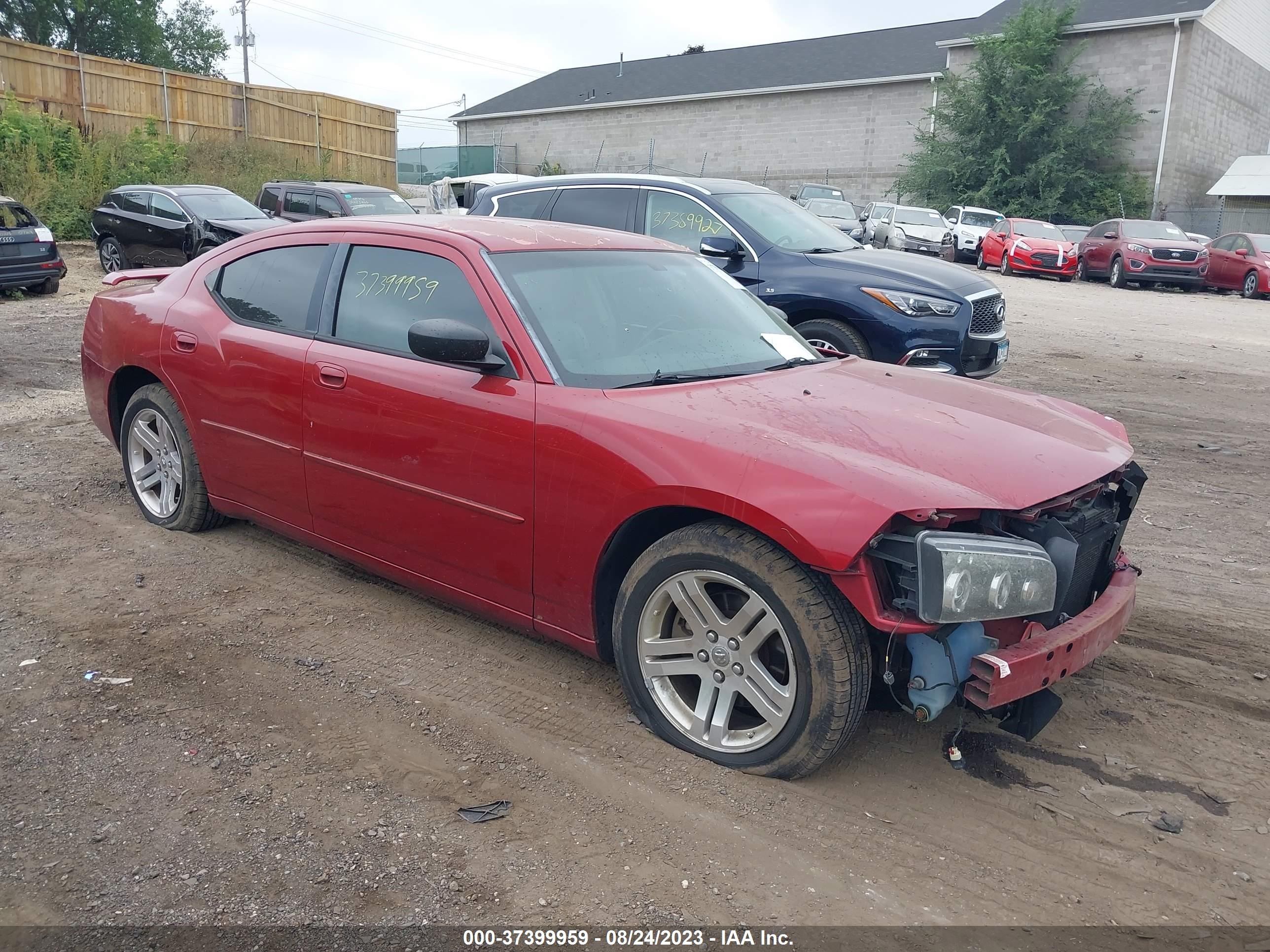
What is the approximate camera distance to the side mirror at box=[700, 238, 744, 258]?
845cm

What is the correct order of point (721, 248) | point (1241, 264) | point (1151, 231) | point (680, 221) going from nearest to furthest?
1. point (721, 248)
2. point (680, 221)
3. point (1241, 264)
4. point (1151, 231)

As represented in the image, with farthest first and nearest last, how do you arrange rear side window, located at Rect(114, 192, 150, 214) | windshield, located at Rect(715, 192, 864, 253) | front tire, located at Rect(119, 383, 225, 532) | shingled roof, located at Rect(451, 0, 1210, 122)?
shingled roof, located at Rect(451, 0, 1210, 122)
rear side window, located at Rect(114, 192, 150, 214)
windshield, located at Rect(715, 192, 864, 253)
front tire, located at Rect(119, 383, 225, 532)

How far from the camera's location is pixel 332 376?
422 cm

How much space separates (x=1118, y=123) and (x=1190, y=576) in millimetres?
33348

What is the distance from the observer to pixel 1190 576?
5.11 meters

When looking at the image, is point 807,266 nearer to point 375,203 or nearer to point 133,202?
point 375,203

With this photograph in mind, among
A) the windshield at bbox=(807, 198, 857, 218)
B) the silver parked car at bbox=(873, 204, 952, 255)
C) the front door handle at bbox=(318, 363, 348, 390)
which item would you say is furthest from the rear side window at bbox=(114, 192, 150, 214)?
the silver parked car at bbox=(873, 204, 952, 255)

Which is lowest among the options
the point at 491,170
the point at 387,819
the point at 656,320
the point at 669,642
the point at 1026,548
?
the point at 387,819

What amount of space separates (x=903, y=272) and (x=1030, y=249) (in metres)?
18.1

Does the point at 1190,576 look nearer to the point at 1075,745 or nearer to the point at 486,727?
the point at 1075,745

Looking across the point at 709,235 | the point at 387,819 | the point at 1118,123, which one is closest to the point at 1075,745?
Answer: the point at 387,819

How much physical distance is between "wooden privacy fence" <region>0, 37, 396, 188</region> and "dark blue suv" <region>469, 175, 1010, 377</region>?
2111 centimetres

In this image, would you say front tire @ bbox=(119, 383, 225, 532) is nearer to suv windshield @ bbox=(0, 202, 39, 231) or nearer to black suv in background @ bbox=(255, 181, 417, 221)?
suv windshield @ bbox=(0, 202, 39, 231)

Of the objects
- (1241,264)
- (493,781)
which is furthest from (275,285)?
(1241,264)
